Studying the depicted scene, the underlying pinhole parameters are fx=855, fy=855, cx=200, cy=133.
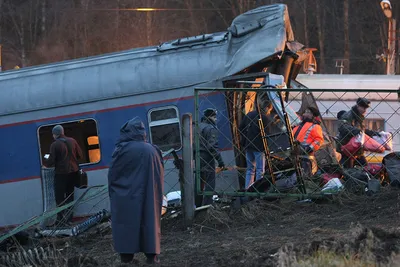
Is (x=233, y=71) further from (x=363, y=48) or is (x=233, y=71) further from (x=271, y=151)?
(x=363, y=48)

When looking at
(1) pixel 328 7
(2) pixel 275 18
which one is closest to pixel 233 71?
(2) pixel 275 18

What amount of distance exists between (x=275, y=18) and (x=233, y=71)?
1.14m

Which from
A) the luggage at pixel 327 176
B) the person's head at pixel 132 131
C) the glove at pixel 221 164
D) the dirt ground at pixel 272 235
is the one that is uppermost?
the person's head at pixel 132 131

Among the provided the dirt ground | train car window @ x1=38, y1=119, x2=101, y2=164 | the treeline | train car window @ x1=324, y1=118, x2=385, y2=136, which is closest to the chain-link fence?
the dirt ground

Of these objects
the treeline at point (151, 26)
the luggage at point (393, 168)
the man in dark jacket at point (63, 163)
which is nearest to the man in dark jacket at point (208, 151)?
the luggage at point (393, 168)

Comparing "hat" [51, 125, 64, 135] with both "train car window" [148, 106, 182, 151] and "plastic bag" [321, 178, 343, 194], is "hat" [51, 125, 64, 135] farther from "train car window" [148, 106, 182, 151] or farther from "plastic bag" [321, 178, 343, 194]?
"plastic bag" [321, 178, 343, 194]

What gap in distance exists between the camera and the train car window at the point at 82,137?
46.5 ft

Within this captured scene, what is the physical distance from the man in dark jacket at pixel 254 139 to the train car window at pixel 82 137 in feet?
8.70

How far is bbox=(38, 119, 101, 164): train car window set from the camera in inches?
558

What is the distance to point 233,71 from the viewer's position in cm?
1336

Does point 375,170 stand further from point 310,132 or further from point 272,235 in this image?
point 272,235

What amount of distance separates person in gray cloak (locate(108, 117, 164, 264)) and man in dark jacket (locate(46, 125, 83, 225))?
5.35m

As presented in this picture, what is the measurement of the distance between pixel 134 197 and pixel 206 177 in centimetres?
373

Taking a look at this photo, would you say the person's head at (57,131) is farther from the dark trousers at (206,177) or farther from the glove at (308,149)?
the glove at (308,149)
